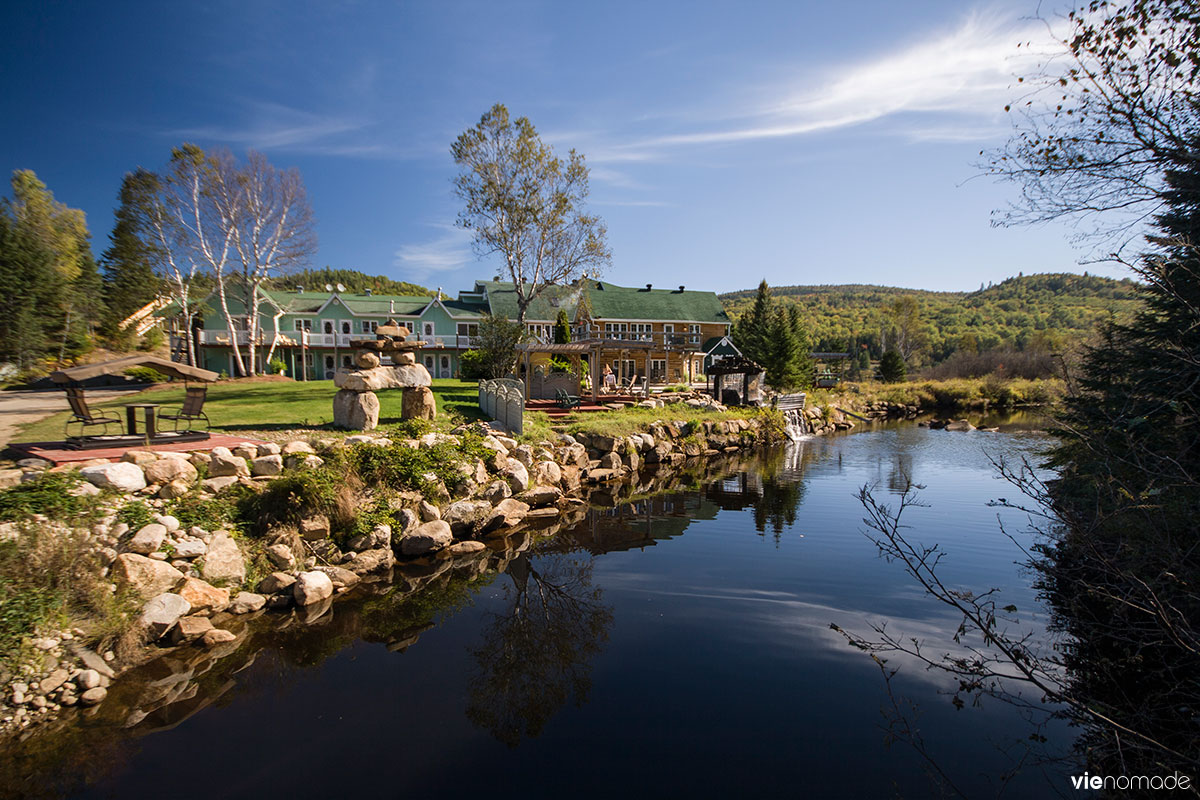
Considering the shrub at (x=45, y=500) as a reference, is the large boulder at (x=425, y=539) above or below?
below

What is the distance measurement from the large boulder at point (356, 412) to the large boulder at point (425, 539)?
4204 millimetres

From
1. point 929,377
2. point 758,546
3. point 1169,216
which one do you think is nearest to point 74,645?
point 758,546

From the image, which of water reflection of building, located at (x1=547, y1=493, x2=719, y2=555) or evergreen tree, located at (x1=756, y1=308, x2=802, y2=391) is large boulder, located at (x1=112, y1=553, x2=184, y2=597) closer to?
water reflection of building, located at (x1=547, y1=493, x2=719, y2=555)

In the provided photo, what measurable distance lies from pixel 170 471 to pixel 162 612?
9.21 ft

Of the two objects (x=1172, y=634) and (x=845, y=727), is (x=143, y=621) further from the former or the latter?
(x=1172, y=634)

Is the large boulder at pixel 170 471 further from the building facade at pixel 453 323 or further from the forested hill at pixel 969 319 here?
the forested hill at pixel 969 319

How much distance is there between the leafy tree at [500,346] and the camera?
2428 cm

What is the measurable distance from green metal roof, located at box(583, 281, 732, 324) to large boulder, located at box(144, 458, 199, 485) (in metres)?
33.3

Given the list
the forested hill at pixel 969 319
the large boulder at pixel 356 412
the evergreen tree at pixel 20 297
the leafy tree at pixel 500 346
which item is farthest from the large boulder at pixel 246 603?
the forested hill at pixel 969 319

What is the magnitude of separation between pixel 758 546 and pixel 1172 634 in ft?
26.5

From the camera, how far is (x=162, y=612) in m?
6.62

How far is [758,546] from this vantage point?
10672mm

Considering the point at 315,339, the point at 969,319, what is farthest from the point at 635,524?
the point at 969,319

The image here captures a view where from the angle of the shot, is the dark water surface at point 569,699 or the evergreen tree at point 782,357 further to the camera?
the evergreen tree at point 782,357
